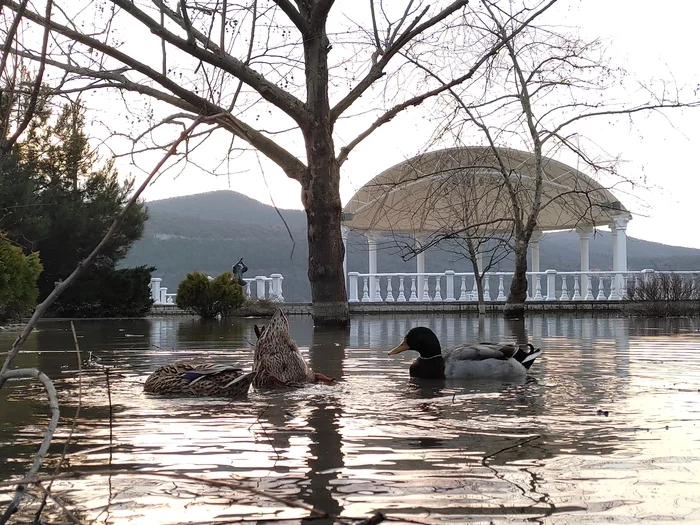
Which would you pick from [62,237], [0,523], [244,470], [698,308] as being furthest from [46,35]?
[62,237]

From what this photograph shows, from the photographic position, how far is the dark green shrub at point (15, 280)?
60.1 ft

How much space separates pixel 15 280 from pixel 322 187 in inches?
Answer: 262

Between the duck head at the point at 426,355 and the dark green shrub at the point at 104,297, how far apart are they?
21.6m

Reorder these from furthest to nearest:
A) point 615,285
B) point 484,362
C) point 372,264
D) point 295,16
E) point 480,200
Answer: point 372,264 < point 615,285 < point 480,200 < point 295,16 < point 484,362

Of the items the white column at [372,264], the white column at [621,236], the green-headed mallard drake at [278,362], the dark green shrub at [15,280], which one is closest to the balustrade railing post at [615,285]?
the white column at [621,236]

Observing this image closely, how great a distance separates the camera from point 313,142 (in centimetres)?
1775

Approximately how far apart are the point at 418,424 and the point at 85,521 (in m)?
2.59

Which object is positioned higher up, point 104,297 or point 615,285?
point 615,285

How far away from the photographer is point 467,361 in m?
8.20

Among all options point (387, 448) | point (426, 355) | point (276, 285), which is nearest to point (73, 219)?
point (276, 285)


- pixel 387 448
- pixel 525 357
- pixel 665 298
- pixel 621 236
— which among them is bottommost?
pixel 387 448

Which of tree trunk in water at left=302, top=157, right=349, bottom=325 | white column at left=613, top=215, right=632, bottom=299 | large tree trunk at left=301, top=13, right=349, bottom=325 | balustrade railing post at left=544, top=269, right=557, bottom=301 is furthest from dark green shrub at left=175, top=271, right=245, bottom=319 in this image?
white column at left=613, top=215, right=632, bottom=299

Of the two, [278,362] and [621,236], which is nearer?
[278,362]

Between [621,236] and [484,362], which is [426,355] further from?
[621,236]
